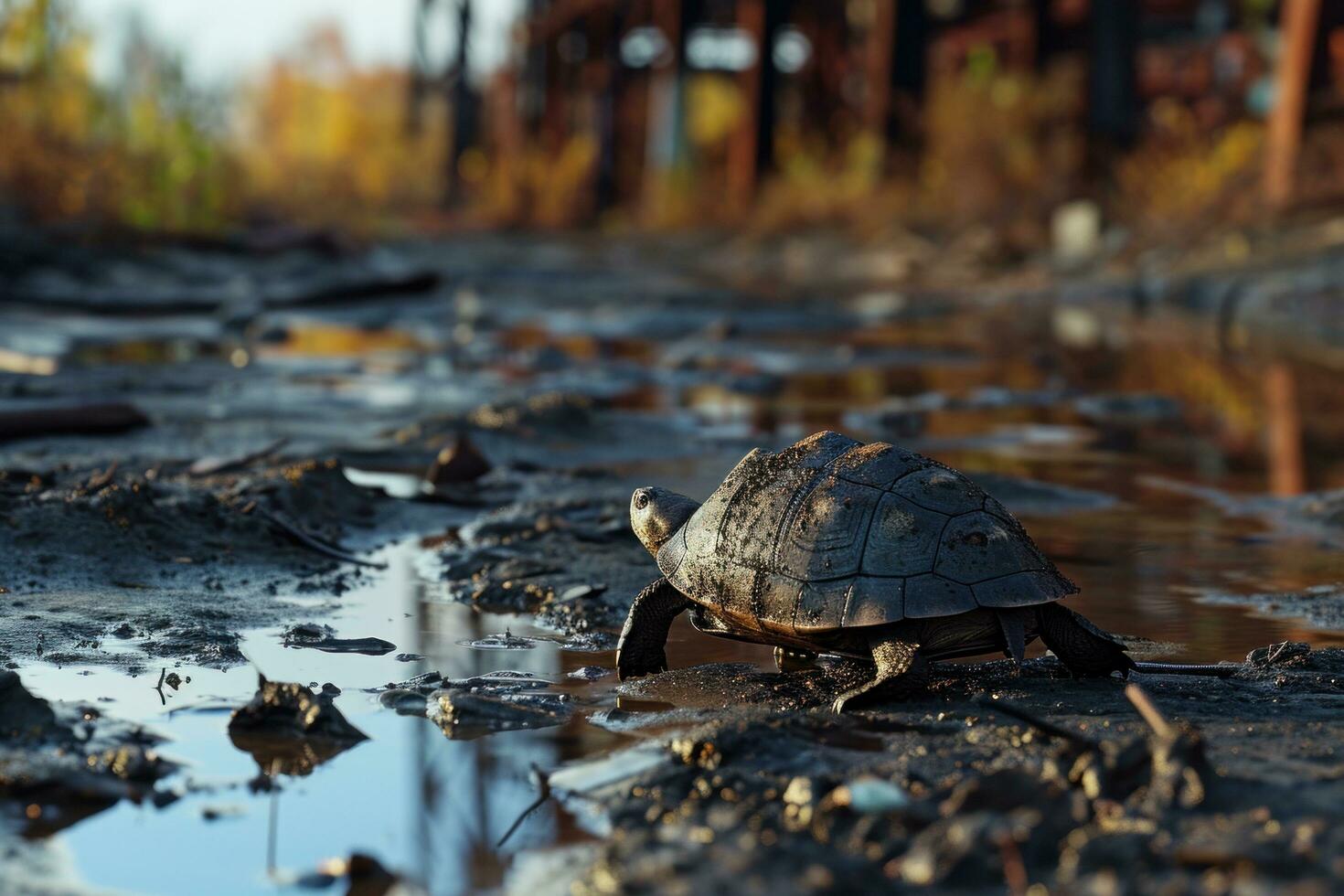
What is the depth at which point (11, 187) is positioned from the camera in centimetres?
1043

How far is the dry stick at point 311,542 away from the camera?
12.2 feet

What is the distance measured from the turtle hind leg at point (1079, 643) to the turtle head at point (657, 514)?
0.77 metres

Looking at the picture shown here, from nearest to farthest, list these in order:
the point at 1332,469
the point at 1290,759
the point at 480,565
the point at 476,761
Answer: the point at 1290,759 → the point at 476,761 → the point at 480,565 → the point at 1332,469

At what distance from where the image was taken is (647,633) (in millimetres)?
2939

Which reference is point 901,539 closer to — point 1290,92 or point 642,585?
point 642,585

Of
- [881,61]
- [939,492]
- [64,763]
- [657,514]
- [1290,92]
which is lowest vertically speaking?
[64,763]

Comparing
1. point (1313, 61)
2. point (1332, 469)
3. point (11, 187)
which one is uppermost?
point (1313, 61)

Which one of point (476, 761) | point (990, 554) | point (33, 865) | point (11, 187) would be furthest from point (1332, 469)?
point (11, 187)

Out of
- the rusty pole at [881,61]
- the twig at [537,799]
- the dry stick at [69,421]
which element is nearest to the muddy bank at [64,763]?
the twig at [537,799]

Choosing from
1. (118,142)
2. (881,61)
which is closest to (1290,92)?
(881,61)

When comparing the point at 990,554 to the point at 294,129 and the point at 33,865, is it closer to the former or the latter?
the point at 33,865

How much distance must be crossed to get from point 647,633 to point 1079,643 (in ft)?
2.58

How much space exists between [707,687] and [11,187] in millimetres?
9097

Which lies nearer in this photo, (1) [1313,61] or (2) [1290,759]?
(2) [1290,759]
